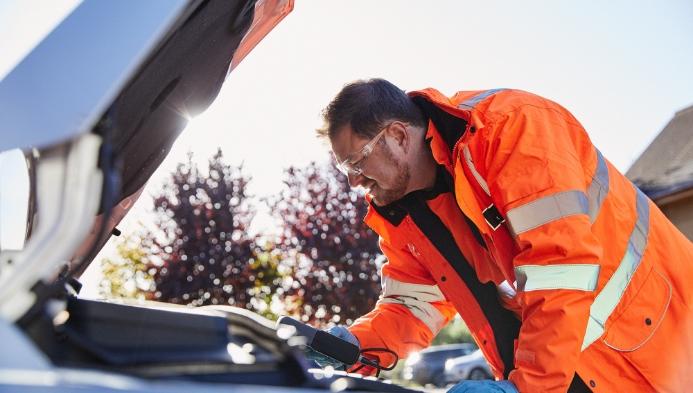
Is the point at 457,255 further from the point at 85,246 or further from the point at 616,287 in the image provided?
the point at 85,246

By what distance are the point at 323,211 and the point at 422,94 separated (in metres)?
8.38

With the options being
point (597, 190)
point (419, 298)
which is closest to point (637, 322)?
point (597, 190)

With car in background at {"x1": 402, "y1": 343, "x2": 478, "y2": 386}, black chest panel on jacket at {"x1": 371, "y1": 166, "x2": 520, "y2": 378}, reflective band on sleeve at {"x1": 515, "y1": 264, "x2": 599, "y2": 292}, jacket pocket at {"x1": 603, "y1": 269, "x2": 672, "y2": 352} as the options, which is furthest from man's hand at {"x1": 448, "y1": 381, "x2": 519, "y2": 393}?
car in background at {"x1": 402, "y1": 343, "x2": 478, "y2": 386}

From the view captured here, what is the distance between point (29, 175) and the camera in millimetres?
920

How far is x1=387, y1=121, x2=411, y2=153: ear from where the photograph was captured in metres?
2.29

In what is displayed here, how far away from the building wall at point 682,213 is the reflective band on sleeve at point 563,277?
23.1ft

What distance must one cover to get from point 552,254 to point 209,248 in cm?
882

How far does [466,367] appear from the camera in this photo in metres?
19.2

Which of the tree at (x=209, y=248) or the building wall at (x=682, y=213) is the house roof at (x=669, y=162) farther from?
Answer: the tree at (x=209, y=248)

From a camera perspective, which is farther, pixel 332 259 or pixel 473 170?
pixel 332 259

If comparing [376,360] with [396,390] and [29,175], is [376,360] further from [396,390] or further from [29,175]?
Answer: [29,175]

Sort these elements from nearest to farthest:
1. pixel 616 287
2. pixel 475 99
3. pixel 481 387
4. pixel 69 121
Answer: pixel 69 121 < pixel 481 387 < pixel 616 287 < pixel 475 99

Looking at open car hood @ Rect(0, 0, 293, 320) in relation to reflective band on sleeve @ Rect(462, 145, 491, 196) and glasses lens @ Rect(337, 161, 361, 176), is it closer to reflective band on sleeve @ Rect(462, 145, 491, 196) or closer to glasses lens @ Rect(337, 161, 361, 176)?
reflective band on sleeve @ Rect(462, 145, 491, 196)

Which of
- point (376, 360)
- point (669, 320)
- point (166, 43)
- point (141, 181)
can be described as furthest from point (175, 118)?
point (669, 320)
